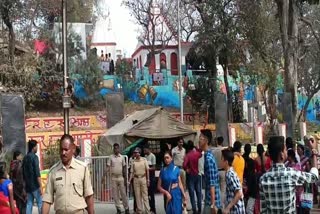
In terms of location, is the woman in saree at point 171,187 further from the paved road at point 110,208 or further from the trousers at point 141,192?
the paved road at point 110,208

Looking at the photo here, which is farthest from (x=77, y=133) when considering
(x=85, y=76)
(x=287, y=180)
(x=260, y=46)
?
(x=287, y=180)

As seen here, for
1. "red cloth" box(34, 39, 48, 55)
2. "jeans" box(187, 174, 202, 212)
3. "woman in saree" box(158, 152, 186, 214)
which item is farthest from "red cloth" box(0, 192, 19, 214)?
"red cloth" box(34, 39, 48, 55)

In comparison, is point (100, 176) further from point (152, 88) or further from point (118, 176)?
point (152, 88)

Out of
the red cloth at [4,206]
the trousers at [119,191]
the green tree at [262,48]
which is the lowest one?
the trousers at [119,191]

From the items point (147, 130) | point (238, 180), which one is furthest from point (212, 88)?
point (238, 180)

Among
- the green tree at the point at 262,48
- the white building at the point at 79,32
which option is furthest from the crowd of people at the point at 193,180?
the white building at the point at 79,32

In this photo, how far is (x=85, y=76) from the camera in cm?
4450

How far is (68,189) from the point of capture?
22.2ft

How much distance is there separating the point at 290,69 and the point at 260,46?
12009 millimetres

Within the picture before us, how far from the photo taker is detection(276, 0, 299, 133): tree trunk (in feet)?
84.6

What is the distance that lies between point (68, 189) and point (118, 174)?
9.22 m

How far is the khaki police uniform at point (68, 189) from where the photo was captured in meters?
6.78

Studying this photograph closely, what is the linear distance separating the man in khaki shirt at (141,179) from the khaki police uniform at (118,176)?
0.94 metres

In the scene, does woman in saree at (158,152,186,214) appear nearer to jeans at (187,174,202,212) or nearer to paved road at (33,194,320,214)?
jeans at (187,174,202,212)
